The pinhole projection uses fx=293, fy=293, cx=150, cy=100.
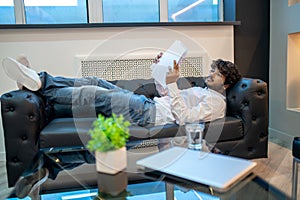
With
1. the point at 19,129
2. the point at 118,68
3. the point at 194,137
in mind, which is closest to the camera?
the point at 194,137

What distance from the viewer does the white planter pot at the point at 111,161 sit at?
0.98 m

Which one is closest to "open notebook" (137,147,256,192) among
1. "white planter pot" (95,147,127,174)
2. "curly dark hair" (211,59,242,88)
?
"white planter pot" (95,147,127,174)

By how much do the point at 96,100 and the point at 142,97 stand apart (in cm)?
30

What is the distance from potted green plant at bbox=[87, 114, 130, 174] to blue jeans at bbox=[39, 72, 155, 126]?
0.78 metres

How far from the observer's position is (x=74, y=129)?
5.53 ft

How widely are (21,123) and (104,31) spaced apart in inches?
46.2

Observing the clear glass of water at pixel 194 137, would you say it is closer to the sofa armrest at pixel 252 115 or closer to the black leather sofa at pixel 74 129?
the black leather sofa at pixel 74 129

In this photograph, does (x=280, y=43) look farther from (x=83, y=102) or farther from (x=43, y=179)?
(x=43, y=179)

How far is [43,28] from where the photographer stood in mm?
2375

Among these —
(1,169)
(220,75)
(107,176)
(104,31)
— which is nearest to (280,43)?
(220,75)

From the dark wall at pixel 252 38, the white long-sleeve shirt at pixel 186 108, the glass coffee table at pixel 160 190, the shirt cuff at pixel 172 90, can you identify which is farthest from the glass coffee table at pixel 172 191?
the dark wall at pixel 252 38

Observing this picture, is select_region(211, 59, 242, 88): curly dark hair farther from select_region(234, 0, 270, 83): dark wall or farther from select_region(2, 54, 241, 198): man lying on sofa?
select_region(234, 0, 270, 83): dark wall

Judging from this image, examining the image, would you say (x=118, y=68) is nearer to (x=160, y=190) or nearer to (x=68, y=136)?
(x=68, y=136)

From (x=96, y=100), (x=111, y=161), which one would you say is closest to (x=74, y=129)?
(x=96, y=100)
